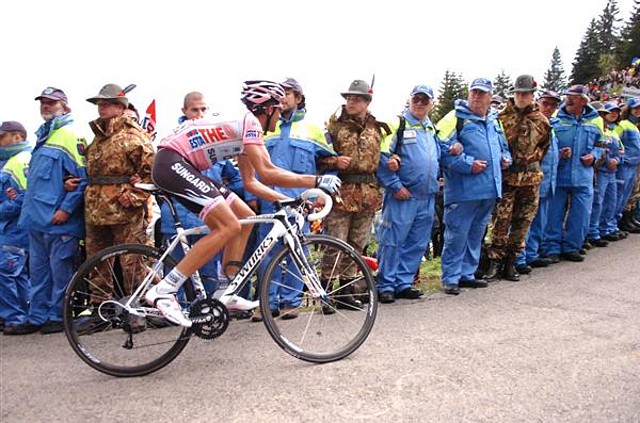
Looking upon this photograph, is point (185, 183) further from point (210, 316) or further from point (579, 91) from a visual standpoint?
point (579, 91)

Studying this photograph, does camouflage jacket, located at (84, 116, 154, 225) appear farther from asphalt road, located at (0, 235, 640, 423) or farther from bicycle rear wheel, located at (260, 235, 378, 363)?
bicycle rear wheel, located at (260, 235, 378, 363)

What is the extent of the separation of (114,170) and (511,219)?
5102 mm

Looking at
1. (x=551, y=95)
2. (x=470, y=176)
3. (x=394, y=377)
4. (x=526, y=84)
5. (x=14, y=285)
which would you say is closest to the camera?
(x=394, y=377)

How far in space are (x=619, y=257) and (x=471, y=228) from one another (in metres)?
3.11

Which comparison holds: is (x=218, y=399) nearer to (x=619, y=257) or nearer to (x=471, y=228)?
(x=471, y=228)

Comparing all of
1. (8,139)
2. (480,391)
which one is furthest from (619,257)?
(8,139)

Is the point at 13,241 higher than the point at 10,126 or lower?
lower

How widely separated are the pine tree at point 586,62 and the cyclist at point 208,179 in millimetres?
72497

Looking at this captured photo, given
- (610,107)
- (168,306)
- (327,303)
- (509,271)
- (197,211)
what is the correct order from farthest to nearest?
(610,107), (509,271), (327,303), (197,211), (168,306)

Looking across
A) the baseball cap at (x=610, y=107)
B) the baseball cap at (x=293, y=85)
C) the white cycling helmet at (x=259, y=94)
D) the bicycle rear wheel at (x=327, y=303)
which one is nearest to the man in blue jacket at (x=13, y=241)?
the baseball cap at (x=293, y=85)

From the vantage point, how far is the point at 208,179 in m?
3.93

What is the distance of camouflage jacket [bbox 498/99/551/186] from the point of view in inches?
267

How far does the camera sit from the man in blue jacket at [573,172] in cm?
772

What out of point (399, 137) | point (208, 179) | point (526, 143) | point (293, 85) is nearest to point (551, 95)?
point (526, 143)
